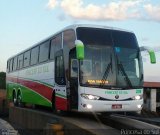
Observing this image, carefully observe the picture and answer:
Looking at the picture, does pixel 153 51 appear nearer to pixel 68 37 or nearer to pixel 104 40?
pixel 104 40

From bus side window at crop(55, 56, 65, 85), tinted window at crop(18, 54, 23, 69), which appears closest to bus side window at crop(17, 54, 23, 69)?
tinted window at crop(18, 54, 23, 69)

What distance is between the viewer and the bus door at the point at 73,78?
1569cm

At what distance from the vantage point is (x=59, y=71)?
17766mm

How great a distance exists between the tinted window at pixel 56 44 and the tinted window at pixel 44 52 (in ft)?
2.62

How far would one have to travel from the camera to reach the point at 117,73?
15594 mm

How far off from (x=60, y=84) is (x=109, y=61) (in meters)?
2.71

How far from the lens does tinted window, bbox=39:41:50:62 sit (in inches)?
805

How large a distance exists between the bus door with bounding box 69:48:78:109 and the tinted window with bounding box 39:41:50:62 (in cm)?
424

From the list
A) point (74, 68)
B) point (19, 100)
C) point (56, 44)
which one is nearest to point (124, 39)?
point (74, 68)

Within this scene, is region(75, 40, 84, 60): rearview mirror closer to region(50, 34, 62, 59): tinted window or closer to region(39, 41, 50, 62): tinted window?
region(50, 34, 62, 59): tinted window

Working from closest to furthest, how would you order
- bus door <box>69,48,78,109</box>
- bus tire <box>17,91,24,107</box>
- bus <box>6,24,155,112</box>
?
bus <box>6,24,155,112</box>, bus door <box>69,48,78,109</box>, bus tire <box>17,91,24,107</box>

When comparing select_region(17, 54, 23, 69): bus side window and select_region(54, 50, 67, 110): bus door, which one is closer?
select_region(54, 50, 67, 110): bus door

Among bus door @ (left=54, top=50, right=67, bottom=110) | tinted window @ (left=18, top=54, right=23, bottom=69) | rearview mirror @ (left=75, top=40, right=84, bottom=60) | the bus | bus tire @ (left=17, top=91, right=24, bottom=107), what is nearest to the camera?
rearview mirror @ (left=75, top=40, right=84, bottom=60)

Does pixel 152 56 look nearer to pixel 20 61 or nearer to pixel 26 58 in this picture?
pixel 26 58
